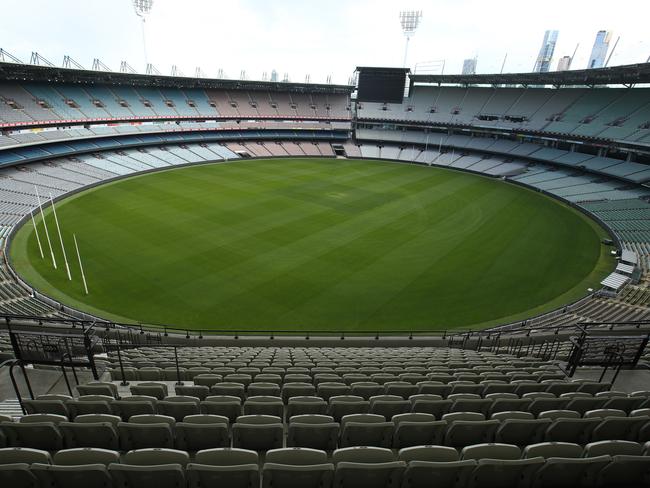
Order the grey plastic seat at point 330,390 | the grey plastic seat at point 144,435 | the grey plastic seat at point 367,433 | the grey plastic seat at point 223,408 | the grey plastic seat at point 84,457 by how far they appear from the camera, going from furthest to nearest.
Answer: the grey plastic seat at point 330,390 < the grey plastic seat at point 223,408 < the grey plastic seat at point 367,433 < the grey plastic seat at point 144,435 < the grey plastic seat at point 84,457

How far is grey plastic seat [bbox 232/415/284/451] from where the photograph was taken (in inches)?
223

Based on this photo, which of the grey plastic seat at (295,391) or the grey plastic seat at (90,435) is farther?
the grey plastic seat at (295,391)

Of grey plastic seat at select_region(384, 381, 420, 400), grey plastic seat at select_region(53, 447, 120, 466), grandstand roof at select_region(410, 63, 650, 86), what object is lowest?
grey plastic seat at select_region(384, 381, 420, 400)

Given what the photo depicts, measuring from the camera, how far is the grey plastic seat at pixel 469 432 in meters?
5.96

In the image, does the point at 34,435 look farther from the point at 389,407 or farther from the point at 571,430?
the point at 571,430

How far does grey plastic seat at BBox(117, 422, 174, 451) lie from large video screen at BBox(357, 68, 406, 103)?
3260 inches

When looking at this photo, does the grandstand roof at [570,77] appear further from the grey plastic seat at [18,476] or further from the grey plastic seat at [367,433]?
the grey plastic seat at [18,476]

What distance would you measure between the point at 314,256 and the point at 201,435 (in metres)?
23.4

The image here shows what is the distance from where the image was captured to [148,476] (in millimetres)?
4215

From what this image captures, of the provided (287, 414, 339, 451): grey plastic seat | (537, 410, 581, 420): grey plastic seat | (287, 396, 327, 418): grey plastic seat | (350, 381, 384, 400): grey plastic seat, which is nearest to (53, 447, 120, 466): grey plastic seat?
(287, 414, 339, 451): grey plastic seat

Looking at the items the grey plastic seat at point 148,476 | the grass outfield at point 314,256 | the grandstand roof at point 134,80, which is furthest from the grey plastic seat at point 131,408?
the grandstand roof at point 134,80

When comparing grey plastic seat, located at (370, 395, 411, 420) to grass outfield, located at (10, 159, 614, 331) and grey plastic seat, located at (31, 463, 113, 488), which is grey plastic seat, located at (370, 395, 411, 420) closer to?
grey plastic seat, located at (31, 463, 113, 488)

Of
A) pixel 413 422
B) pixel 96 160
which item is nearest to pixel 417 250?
pixel 413 422

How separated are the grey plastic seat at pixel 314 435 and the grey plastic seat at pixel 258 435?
0.63 ft
